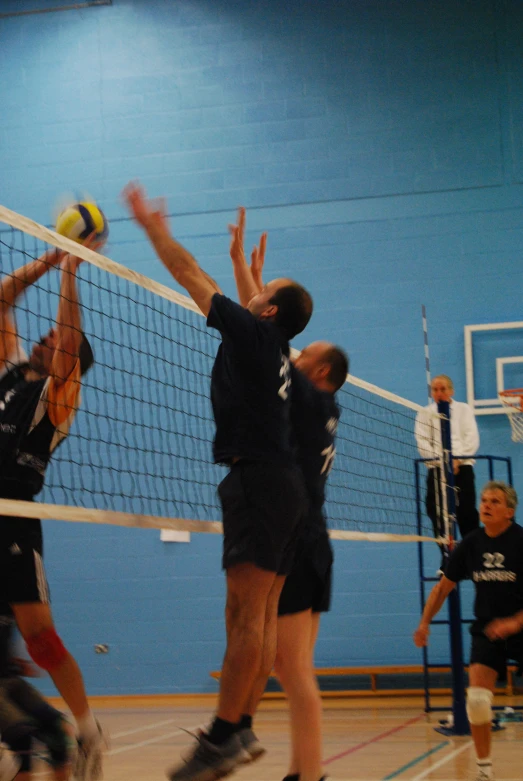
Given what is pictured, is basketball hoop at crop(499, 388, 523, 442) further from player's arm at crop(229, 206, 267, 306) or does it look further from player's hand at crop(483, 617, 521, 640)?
player's arm at crop(229, 206, 267, 306)

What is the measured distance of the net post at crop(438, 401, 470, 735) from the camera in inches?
274

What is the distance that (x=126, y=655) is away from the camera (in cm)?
1036

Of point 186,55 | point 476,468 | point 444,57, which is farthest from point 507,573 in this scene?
point 186,55

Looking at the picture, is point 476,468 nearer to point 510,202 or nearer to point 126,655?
point 510,202

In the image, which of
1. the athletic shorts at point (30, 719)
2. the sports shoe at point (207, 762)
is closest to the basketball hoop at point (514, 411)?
the athletic shorts at point (30, 719)

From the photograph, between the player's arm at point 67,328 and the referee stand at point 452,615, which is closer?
the player's arm at point 67,328

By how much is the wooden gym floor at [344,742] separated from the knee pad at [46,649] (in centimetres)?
65

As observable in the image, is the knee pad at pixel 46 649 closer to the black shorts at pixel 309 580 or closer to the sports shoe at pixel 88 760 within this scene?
the sports shoe at pixel 88 760

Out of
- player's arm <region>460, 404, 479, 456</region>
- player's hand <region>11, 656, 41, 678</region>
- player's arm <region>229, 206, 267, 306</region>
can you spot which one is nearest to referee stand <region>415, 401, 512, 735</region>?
player's arm <region>460, 404, 479, 456</region>

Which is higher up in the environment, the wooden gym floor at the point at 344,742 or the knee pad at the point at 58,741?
the knee pad at the point at 58,741

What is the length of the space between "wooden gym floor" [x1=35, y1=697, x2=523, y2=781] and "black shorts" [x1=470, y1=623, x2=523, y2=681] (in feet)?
1.95

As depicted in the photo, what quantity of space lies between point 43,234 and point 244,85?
7807 millimetres

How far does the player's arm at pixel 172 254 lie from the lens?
3.24 meters

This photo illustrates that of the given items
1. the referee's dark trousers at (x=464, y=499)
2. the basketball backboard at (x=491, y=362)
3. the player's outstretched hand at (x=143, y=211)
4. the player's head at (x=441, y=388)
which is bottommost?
the referee's dark trousers at (x=464, y=499)
